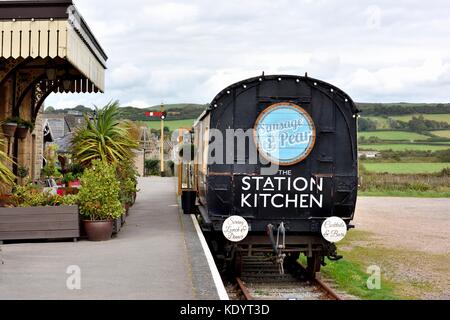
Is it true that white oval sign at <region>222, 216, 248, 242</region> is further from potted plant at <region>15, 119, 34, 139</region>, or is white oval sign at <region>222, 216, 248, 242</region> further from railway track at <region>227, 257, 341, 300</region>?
potted plant at <region>15, 119, 34, 139</region>

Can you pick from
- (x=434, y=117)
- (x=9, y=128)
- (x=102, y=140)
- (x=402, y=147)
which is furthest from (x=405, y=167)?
(x=9, y=128)

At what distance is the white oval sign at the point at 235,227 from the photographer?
10.7m

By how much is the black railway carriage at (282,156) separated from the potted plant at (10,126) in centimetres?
676

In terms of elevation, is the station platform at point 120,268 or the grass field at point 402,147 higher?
the grass field at point 402,147

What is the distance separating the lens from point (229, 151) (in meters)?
10.9

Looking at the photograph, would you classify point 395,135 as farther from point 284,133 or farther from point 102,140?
point 284,133

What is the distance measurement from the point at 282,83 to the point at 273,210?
229 centimetres

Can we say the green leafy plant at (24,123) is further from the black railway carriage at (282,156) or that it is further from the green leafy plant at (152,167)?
the green leafy plant at (152,167)

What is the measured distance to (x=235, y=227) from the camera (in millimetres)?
10688

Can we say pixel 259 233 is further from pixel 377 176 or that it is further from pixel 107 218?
pixel 377 176

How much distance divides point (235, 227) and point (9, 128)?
776cm

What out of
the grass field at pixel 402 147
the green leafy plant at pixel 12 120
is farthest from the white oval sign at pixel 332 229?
the grass field at pixel 402 147
